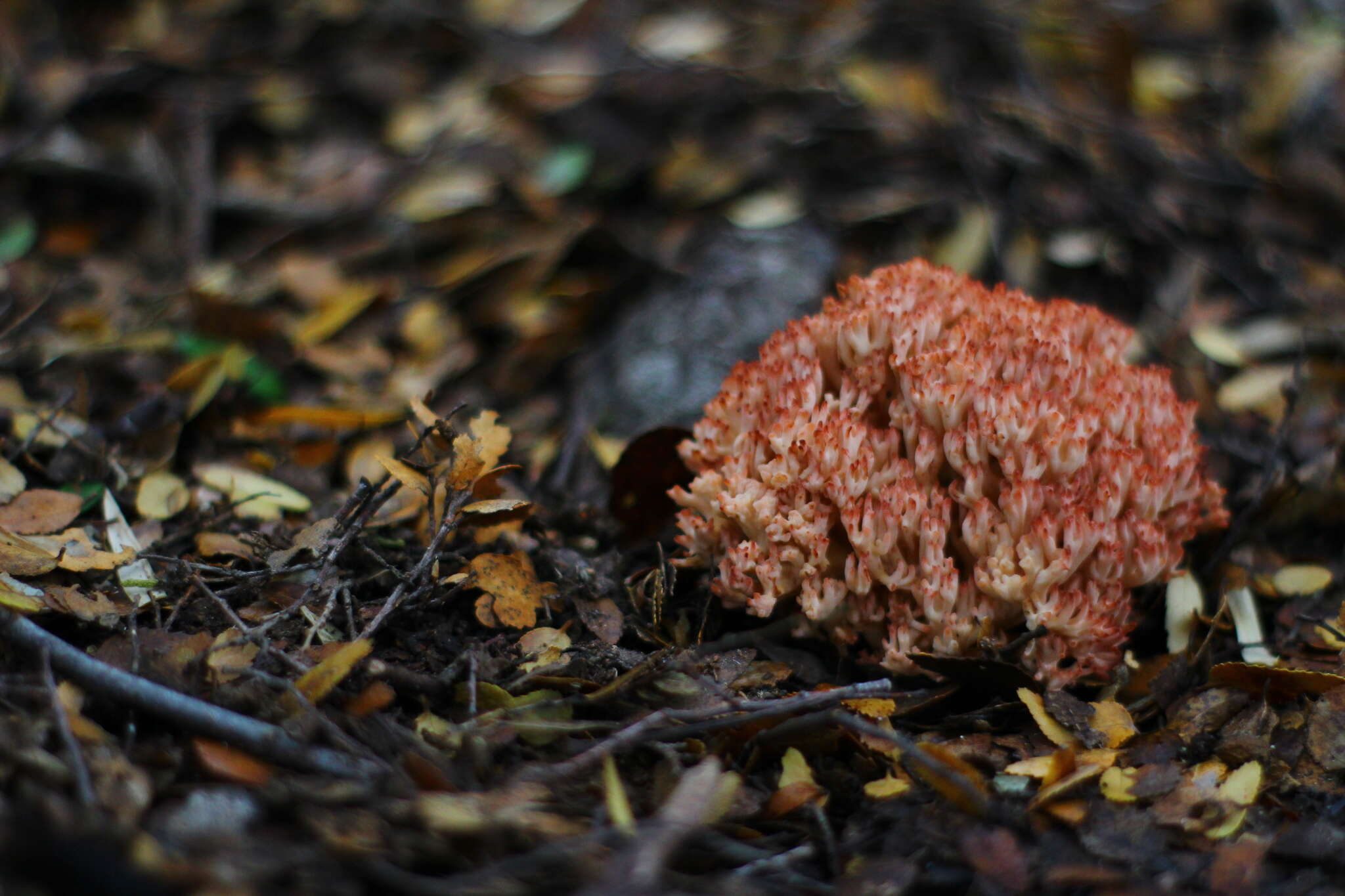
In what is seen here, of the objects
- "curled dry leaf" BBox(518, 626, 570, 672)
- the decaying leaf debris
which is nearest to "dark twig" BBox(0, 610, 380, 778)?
the decaying leaf debris

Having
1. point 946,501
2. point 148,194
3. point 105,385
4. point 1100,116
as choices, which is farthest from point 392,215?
point 1100,116

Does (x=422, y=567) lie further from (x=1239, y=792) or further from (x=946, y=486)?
(x=1239, y=792)

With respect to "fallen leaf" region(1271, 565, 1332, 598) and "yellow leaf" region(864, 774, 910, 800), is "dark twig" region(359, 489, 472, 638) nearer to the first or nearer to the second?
"yellow leaf" region(864, 774, 910, 800)

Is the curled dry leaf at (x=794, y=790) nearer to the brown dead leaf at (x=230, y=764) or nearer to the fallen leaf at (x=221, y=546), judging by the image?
the brown dead leaf at (x=230, y=764)

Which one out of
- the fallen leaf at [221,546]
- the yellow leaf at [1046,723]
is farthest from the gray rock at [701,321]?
the yellow leaf at [1046,723]

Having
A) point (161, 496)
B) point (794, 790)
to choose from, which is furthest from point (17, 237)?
point (794, 790)

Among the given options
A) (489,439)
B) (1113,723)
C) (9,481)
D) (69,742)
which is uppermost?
(489,439)
